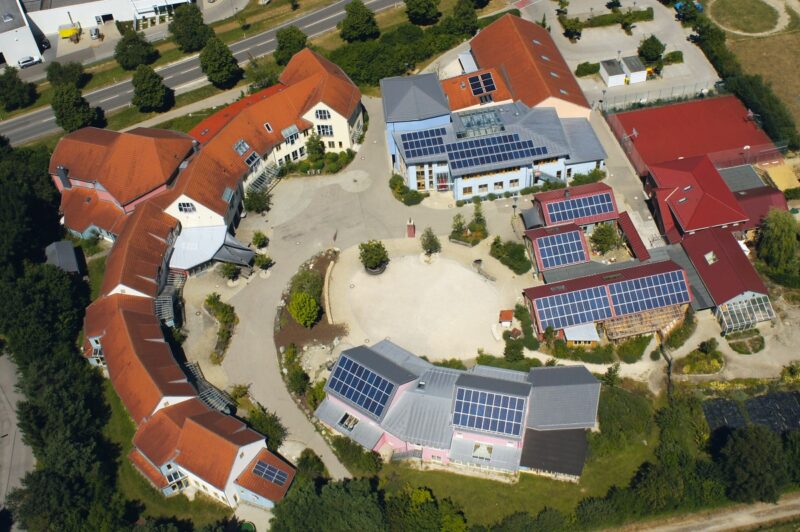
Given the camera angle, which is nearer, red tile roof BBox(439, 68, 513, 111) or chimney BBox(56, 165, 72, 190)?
chimney BBox(56, 165, 72, 190)

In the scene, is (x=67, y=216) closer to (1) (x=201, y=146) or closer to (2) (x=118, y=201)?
(2) (x=118, y=201)

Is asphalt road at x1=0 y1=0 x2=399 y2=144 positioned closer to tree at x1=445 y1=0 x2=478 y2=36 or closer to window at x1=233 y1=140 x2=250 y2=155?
tree at x1=445 y1=0 x2=478 y2=36

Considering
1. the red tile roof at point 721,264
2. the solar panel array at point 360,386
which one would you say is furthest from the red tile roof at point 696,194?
the solar panel array at point 360,386

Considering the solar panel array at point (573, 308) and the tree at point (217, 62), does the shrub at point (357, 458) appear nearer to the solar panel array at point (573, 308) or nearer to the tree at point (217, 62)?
the solar panel array at point (573, 308)

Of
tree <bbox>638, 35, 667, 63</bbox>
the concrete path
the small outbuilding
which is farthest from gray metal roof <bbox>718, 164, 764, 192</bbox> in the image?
the concrete path

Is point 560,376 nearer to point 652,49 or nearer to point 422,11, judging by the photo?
point 652,49

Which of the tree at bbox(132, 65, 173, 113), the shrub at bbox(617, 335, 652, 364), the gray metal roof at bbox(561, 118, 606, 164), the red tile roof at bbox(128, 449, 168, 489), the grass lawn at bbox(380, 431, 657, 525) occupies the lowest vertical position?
the grass lawn at bbox(380, 431, 657, 525)

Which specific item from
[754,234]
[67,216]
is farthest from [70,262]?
[754,234]
